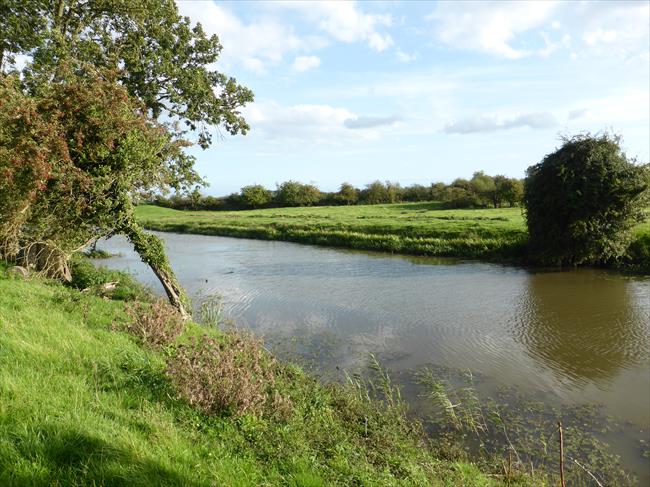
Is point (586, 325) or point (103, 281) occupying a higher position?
point (103, 281)

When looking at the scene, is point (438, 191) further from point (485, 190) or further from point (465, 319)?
point (465, 319)

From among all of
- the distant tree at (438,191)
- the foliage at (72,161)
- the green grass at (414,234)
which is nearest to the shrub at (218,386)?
the foliage at (72,161)

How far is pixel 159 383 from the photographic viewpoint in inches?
272

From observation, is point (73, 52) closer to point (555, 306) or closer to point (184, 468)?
point (184, 468)

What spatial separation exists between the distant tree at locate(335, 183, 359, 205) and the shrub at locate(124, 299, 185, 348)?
6891 cm

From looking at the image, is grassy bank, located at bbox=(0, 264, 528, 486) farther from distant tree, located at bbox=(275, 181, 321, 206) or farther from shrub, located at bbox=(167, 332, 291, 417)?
distant tree, located at bbox=(275, 181, 321, 206)

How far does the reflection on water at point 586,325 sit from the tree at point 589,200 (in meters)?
2.96

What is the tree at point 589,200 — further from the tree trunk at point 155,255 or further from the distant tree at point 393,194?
the distant tree at point 393,194

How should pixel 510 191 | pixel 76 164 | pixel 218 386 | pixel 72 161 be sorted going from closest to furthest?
1. pixel 218 386
2. pixel 72 161
3. pixel 76 164
4. pixel 510 191

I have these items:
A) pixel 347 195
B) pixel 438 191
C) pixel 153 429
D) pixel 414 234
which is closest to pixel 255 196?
pixel 347 195

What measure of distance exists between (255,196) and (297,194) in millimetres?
7926

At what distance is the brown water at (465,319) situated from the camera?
1138 cm

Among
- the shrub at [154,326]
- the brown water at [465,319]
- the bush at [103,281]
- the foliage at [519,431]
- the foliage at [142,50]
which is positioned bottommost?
the foliage at [519,431]

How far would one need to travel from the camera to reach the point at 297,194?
81.2 meters
